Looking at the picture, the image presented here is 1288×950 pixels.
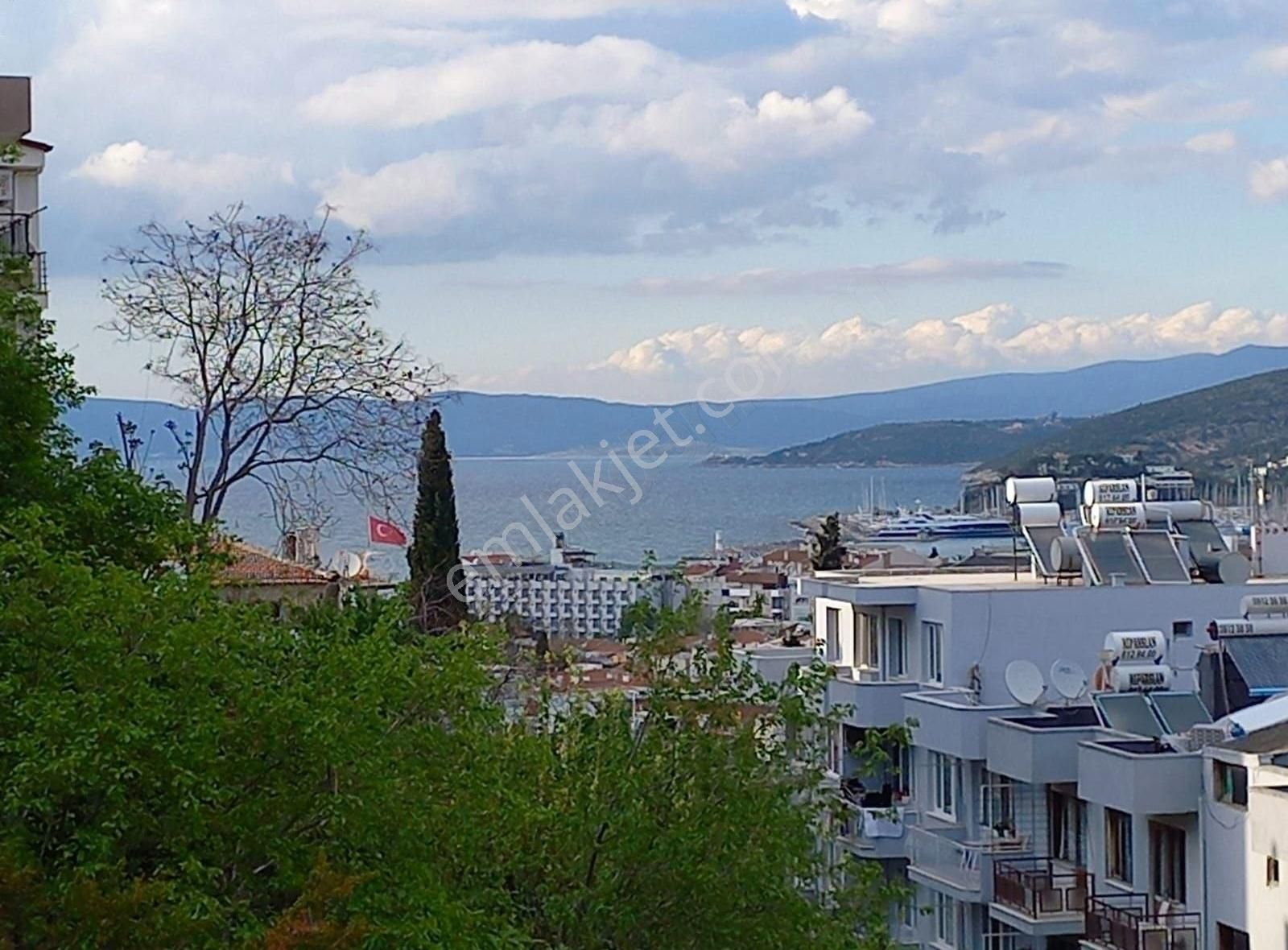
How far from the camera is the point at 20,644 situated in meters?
12.5

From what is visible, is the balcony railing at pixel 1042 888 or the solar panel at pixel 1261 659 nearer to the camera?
the balcony railing at pixel 1042 888

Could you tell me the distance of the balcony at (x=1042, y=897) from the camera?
27.3m

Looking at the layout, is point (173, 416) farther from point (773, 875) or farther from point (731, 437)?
point (731, 437)

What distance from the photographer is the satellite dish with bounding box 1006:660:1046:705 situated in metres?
29.8

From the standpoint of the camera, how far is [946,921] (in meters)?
30.4

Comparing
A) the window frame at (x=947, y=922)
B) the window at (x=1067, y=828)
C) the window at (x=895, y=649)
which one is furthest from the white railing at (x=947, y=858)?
the window at (x=895, y=649)

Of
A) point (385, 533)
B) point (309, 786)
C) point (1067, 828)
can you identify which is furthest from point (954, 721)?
point (309, 786)

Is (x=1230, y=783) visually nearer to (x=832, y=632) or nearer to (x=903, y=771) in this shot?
(x=903, y=771)

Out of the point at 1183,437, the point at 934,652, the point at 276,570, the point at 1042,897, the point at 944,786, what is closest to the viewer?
the point at 1042,897

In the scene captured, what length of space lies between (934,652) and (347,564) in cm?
1117

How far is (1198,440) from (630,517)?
9662 cm

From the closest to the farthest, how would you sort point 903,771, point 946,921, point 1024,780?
point 1024,780 → point 946,921 → point 903,771

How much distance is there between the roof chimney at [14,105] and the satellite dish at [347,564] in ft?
33.3

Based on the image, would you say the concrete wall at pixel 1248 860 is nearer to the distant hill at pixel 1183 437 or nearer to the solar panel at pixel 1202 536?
the solar panel at pixel 1202 536
